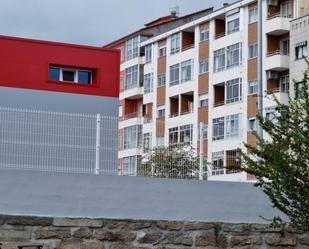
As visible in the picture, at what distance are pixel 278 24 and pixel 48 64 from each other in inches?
1067

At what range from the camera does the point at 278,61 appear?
152 ft

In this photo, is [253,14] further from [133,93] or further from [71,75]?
[71,75]

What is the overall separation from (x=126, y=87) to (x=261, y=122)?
172 ft

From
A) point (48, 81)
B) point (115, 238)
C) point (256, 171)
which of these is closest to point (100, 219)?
point (115, 238)

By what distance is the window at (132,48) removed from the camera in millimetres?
63841

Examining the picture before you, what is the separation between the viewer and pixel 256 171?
11992 millimetres

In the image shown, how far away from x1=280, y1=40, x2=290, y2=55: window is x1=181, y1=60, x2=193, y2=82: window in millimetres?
9088

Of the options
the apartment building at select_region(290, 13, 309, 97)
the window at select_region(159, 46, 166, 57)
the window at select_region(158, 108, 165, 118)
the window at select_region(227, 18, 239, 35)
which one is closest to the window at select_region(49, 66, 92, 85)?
the apartment building at select_region(290, 13, 309, 97)

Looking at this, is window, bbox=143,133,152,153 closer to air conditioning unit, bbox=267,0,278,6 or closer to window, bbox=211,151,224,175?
window, bbox=211,151,224,175

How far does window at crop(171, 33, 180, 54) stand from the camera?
56875 millimetres

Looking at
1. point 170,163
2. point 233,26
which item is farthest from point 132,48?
point 170,163

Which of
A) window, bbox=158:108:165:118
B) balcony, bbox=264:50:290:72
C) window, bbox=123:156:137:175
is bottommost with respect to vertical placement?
window, bbox=123:156:137:175

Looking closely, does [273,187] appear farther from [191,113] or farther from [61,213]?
[191,113]

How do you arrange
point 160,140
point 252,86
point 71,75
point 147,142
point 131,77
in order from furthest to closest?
1. point 131,77
2. point 252,86
3. point 71,75
4. point 147,142
5. point 160,140
